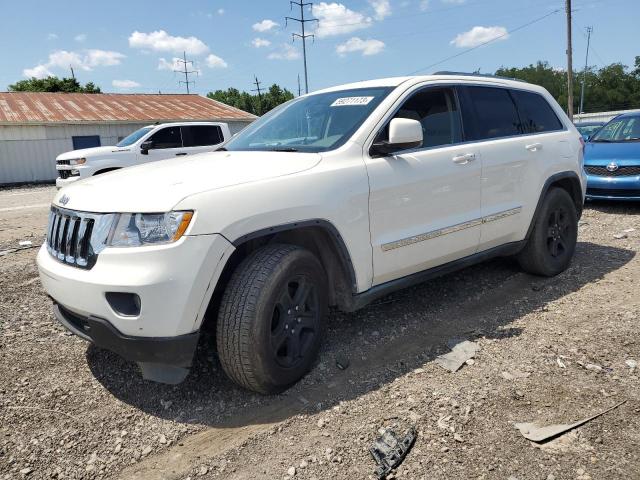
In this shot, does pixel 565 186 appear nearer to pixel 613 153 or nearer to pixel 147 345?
pixel 613 153

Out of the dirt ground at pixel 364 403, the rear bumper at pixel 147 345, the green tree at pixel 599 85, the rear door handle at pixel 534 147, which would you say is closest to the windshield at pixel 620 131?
the rear door handle at pixel 534 147

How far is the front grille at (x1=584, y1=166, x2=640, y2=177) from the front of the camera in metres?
7.70

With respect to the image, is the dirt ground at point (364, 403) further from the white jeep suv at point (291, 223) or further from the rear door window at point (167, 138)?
the rear door window at point (167, 138)

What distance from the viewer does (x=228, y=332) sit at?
8.70 ft

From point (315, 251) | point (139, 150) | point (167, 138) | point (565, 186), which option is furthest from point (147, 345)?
point (167, 138)

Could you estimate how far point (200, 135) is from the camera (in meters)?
12.4

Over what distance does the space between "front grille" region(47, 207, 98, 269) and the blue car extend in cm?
787

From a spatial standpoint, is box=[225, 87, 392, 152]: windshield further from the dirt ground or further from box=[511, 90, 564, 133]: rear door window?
box=[511, 90, 564, 133]: rear door window

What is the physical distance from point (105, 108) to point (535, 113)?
2585 cm

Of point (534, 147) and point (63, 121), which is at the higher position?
point (63, 121)

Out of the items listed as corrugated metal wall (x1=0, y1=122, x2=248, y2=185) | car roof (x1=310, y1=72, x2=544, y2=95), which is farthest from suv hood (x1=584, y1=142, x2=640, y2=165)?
corrugated metal wall (x1=0, y1=122, x2=248, y2=185)

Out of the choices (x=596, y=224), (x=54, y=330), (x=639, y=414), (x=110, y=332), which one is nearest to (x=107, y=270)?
(x=110, y=332)

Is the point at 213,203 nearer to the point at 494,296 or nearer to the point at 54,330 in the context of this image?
the point at 54,330

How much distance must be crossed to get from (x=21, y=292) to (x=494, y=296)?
4392mm
